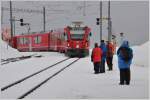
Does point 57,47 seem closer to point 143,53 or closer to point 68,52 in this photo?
point 68,52

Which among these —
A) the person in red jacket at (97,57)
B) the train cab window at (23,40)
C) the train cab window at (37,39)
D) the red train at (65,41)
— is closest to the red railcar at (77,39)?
the red train at (65,41)

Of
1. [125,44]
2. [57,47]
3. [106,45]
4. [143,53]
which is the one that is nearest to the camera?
[125,44]

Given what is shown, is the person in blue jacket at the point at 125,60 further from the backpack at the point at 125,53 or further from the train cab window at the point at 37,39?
the train cab window at the point at 37,39

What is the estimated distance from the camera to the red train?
Answer: 138ft

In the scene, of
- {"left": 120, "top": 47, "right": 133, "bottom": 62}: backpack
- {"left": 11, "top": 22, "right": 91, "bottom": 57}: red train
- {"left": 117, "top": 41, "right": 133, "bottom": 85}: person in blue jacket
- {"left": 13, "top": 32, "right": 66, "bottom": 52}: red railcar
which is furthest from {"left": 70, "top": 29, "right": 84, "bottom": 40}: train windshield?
{"left": 120, "top": 47, "right": 133, "bottom": 62}: backpack

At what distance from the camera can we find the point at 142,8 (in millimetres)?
134500

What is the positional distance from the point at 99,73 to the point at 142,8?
11450 centimetres

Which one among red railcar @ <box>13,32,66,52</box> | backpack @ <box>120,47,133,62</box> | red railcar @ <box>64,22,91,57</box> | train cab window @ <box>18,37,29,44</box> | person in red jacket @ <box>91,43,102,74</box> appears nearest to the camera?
backpack @ <box>120,47,133,62</box>

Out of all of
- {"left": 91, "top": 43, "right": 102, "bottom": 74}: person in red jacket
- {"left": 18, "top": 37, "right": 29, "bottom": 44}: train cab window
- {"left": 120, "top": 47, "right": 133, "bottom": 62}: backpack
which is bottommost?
{"left": 18, "top": 37, "right": 29, "bottom": 44}: train cab window

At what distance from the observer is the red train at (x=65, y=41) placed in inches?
1657

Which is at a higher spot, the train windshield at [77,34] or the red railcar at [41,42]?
the train windshield at [77,34]

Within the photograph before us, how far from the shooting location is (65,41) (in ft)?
141

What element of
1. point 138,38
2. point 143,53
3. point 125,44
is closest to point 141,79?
point 125,44

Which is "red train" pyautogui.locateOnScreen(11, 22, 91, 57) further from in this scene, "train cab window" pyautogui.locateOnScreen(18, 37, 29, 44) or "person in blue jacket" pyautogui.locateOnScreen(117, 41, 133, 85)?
"person in blue jacket" pyautogui.locateOnScreen(117, 41, 133, 85)
